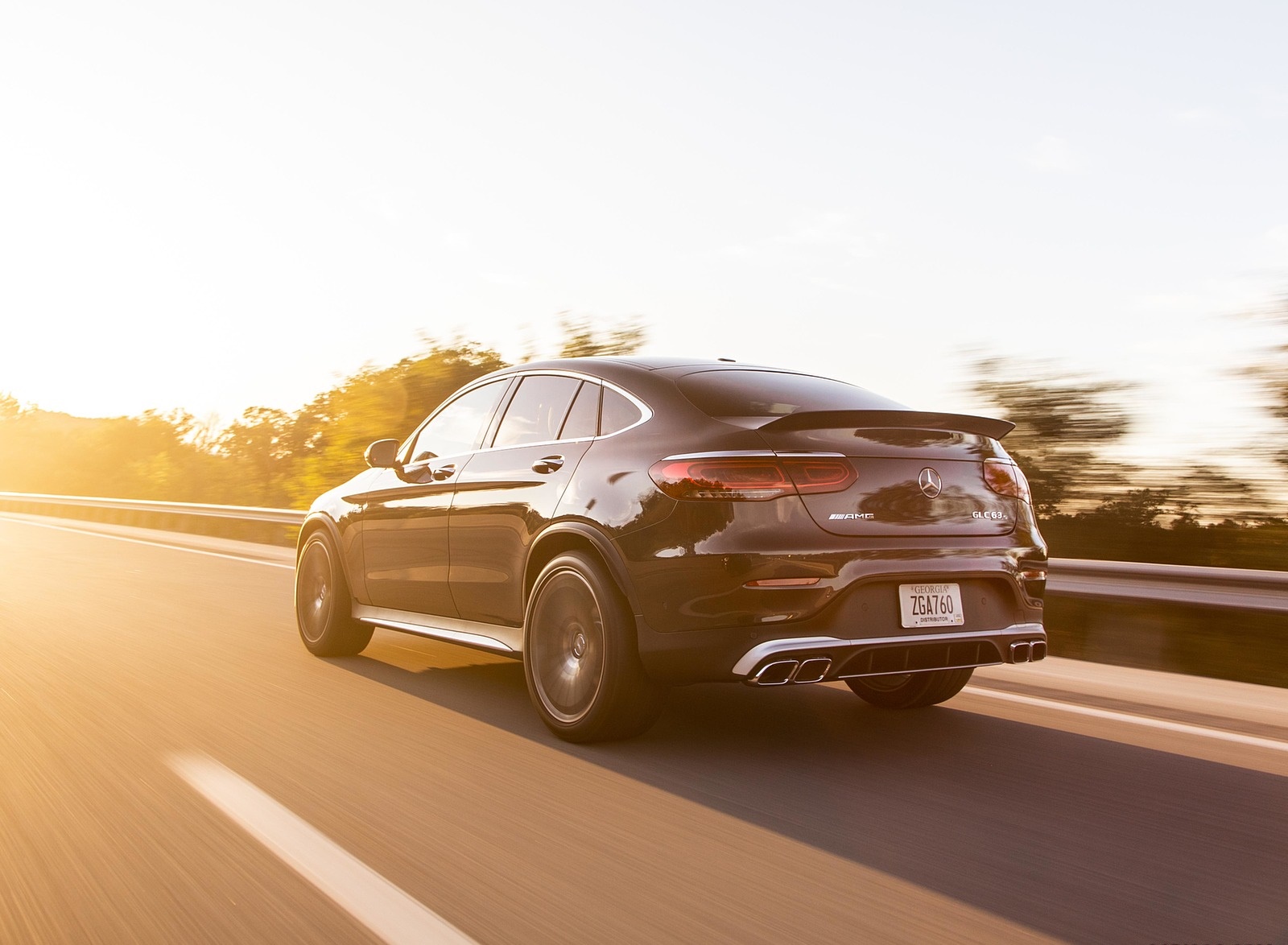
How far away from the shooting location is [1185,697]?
614cm

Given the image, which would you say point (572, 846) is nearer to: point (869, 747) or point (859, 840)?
point (859, 840)

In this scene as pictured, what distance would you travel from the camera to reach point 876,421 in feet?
15.6

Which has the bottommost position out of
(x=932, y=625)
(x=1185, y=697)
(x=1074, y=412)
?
(x=1185, y=697)

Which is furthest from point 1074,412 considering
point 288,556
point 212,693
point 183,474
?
point 183,474

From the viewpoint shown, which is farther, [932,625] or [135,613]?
[135,613]

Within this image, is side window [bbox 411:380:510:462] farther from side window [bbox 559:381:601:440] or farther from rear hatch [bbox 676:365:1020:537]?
rear hatch [bbox 676:365:1020:537]

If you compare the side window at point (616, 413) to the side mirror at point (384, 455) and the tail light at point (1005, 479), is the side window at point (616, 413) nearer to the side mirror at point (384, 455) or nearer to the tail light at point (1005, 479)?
the tail light at point (1005, 479)

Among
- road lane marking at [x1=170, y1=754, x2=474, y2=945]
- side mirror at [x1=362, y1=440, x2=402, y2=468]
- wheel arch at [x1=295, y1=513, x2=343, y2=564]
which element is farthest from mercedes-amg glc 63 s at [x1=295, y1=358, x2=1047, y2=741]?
wheel arch at [x1=295, y1=513, x2=343, y2=564]

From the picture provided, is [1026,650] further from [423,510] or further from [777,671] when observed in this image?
[423,510]

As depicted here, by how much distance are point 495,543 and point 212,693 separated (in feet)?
5.79

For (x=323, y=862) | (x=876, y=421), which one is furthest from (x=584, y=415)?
(x=323, y=862)

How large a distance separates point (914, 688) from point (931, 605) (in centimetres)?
128

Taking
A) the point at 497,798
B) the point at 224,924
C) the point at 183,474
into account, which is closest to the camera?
the point at 224,924

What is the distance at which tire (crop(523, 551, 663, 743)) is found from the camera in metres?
4.85
